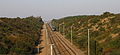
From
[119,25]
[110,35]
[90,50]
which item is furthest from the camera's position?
[119,25]

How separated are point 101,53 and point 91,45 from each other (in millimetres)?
3277

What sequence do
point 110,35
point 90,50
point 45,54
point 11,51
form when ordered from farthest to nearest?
point 110,35 → point 45,54 → point 90,50 → point 11,51

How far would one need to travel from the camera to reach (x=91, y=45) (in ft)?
149

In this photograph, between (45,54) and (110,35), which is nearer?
(45,54)

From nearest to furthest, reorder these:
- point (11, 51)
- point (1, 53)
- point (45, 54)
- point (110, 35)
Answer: point (1, 53) → point (11, 51) → point (45, 54) → point (110, 35)

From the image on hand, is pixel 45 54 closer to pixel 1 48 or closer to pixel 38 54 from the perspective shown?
pixel 38 54

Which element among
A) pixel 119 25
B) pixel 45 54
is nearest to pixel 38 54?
pixel 45 54

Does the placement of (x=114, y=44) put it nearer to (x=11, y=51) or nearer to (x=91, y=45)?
(x=91, y=45)

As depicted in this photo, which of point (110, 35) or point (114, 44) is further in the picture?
point (110, 35)

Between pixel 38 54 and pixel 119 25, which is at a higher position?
pixel 119 25

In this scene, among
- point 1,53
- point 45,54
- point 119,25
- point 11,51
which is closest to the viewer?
point 1,53

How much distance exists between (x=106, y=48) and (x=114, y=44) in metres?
1.72

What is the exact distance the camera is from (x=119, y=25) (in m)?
65.9

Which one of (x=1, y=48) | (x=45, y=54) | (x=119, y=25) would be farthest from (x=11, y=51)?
(x=119, y=25)
